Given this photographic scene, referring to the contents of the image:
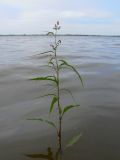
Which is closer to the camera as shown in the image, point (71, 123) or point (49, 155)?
point (49, 155)

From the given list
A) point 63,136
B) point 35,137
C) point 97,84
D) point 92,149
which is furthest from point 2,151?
point 97,84

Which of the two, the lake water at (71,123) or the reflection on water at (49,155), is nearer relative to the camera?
the reflection on water at (49,155)

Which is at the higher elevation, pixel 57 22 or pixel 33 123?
pixel 57 22

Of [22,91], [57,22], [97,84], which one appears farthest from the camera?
[97,84]

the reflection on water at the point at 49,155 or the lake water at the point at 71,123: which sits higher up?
the reflection on water at the point at 49,155

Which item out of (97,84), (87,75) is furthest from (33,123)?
(87,75)

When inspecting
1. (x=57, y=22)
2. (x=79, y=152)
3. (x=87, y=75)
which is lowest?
(x=87, y=75)

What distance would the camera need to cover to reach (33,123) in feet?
13.0

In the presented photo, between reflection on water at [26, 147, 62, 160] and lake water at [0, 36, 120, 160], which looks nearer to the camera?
reflection on water at [26, 147, 62, 160]

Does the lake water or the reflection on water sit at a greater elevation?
the reflection on water

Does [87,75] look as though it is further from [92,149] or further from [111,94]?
[92,149]

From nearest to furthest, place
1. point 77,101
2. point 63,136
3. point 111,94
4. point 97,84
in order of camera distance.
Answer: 1. point 63,136
2. point 77,101
3. point 111,94
4. point 97,84

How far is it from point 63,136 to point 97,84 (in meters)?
3.31

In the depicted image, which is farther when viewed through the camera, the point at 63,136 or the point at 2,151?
the point at 63,136
